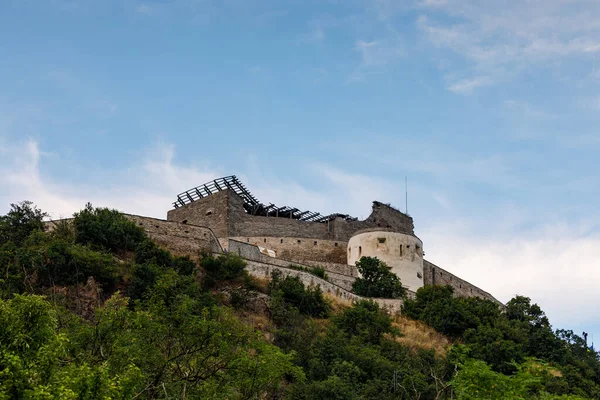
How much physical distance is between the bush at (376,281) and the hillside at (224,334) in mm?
412

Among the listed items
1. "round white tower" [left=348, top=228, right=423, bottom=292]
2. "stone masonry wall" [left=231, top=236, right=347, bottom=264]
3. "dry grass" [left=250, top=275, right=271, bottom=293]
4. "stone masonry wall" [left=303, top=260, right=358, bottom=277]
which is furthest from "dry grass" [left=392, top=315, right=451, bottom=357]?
"stone masonry wall" [left=231, top=236, right=347, bottom=264]

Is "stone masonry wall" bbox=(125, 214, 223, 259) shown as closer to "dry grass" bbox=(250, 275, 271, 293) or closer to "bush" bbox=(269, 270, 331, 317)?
"dry grass" bbox=(250, 275, 271, 293)

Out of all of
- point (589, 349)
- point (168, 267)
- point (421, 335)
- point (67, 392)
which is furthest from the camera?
point (589, 349)

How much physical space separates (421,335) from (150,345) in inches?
795

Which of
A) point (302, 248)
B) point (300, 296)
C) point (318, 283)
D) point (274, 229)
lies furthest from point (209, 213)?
point (300, 296)

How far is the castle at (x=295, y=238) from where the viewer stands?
4081 centimetres

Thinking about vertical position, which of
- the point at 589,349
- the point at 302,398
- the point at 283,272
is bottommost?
the point at 302,398

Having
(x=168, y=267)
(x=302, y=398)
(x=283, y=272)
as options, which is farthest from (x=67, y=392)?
(x=283, y=272)

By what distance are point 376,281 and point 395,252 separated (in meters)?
2.94

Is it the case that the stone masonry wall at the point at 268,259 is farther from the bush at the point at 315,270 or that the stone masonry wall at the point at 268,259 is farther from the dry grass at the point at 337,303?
the dry grass at the point at 337,303

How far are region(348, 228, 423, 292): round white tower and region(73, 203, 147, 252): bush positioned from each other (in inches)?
471

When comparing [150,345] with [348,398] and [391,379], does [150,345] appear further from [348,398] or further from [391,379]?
[391,379]

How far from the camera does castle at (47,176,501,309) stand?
4081 cm

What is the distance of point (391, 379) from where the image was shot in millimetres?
30062
